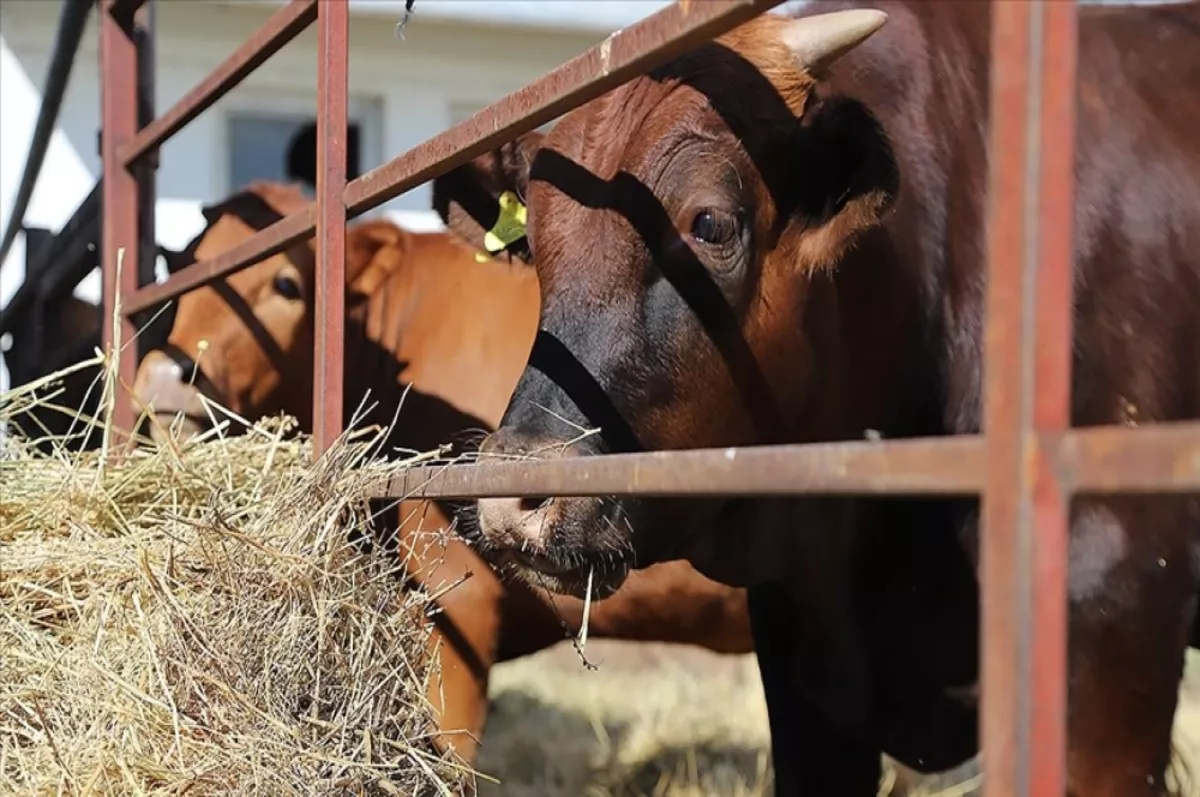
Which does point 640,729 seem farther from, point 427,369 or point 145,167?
point 145,167

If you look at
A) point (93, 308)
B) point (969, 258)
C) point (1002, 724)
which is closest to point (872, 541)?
point (969, 258)

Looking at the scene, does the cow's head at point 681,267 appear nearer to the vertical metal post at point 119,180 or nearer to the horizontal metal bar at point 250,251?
the horizontal metal bar at point 250,251

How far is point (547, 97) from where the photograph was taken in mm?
1527

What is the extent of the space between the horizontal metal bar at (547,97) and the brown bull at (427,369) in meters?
1.28

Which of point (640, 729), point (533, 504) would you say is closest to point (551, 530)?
point (533, 504)

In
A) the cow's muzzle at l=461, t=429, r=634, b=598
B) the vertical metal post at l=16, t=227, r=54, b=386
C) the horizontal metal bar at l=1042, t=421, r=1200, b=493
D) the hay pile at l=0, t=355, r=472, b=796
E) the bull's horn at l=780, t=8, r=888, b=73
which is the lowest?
the vertical metal post at l=16, t=227, r=54, b=386

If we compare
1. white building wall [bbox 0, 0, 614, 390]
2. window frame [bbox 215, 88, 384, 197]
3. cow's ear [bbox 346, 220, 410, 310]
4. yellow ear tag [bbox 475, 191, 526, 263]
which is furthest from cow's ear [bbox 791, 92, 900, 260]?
window frame [bbox 215, 88, 384, 197]

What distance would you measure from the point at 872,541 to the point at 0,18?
484 centimetres

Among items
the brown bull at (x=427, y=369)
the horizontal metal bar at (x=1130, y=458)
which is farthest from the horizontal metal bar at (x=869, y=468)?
the brown bull at (x=427, y=369)

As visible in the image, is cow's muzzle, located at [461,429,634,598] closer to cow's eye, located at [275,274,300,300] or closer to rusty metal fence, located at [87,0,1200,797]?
rusty metal fence, located at [87,0,1200,797]

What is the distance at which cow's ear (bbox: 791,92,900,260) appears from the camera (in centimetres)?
195

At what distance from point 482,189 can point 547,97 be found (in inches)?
38.6

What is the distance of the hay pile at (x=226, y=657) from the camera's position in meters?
1.70

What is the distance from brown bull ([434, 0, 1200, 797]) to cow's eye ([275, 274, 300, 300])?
1.43 m
